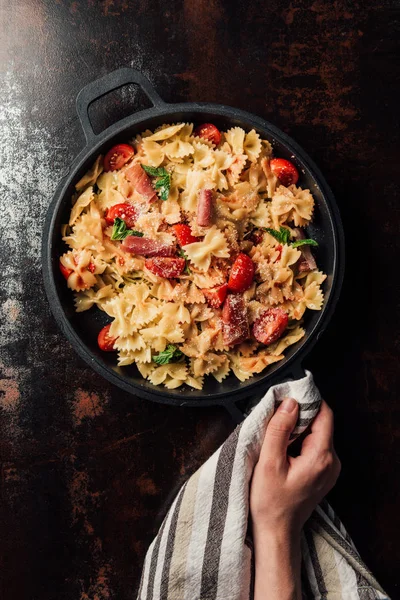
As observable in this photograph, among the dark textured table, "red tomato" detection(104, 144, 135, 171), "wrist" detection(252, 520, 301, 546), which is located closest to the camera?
"wrist" detection(252, 520, 301, 546)

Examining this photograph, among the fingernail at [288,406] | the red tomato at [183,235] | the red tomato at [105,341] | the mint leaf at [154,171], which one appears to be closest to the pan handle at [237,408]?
the fingernail at [288,406]

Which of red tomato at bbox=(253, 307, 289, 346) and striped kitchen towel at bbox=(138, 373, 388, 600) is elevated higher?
red tomato at bbox=(253, 307, 289, 346)

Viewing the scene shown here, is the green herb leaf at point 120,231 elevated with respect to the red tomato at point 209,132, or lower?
lower

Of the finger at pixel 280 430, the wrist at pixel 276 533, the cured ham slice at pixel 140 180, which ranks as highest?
the cured ham slice at pixel 140 180

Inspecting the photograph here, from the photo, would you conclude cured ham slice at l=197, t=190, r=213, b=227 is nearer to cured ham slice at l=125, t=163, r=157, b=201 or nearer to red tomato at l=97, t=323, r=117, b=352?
cured ham slice at l=125, t=163, r=157, b=201

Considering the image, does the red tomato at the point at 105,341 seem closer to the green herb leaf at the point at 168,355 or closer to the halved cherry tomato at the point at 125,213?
the green herb leaf at the point at 168,355

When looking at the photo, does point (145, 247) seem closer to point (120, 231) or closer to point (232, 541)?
point (120, 231)

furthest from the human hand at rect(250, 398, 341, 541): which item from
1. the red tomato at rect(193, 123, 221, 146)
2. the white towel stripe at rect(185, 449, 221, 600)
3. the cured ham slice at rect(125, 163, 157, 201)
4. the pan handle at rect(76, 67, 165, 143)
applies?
the pan handle at rect(76, 67, 165, 143)

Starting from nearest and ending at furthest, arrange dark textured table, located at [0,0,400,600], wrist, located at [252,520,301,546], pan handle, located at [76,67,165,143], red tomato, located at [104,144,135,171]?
pan handle, located at [76,67,165,143] → wrist, located at [252,520,301,546] → red tomato, located at [104,144,135,171] → dark textured table, located at [0,0,400,600]
